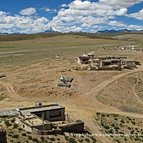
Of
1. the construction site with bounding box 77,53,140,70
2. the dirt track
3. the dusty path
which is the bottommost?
the dirt track

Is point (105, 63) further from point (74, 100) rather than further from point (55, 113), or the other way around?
point (55, 113)

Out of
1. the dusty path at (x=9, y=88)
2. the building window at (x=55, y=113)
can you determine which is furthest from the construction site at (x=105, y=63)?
the building window at (x=55, y=113)

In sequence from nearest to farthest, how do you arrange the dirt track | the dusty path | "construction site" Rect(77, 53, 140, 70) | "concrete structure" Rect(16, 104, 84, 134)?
1. "concrete structure" Rect(16, 104, 84, 134)
2. the dirt track
3. the dusty path
4. "construction site" Rect(77, 53, 140, 70)

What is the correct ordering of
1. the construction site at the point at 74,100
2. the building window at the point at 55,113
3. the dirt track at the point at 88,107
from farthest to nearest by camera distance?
the dirt track at the point at 88,107 < the building window at the point at 55,113 < the construction site at the point at 74,100

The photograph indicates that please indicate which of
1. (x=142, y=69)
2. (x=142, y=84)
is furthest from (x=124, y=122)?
(x=142, y=69)

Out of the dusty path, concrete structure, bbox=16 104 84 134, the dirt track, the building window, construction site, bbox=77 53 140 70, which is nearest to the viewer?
concrete structure, bbox=16 104 84 134

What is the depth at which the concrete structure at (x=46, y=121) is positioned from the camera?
42.6 m

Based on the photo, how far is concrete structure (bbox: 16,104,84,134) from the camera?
42.6 metres

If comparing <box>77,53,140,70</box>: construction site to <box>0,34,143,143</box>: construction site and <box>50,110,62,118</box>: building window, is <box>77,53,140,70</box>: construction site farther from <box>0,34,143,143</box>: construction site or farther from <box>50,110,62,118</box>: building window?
<box>50,110,62,118</box>: building window

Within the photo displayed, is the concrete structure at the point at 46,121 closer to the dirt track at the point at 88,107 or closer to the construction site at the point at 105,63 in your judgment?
the dirt track at the point at 88,107

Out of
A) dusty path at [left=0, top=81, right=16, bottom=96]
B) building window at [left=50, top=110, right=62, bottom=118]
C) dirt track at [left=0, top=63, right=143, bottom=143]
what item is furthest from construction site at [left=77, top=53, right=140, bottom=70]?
building window at [left=50, top=110, right=62, bottom=118]

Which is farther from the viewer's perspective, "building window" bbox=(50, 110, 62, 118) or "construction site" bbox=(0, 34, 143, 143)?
"building window" bbox=(50, 110, 62, 118)

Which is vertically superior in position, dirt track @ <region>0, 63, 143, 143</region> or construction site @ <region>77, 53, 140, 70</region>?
construction site @ <region>77, 53, 140, 70</region>

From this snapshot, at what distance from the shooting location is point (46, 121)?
150ft
